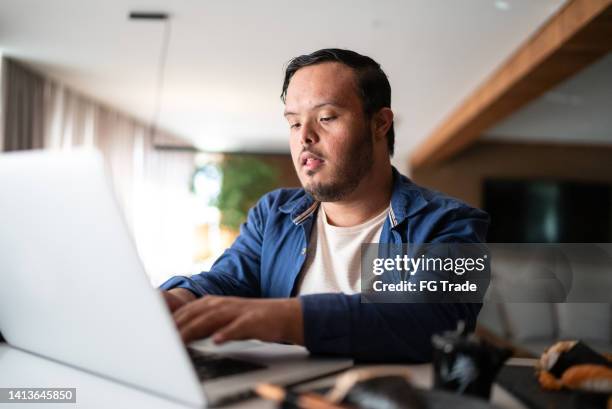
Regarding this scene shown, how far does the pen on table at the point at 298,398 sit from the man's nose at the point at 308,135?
2.26 ft

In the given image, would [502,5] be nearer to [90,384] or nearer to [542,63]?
[542,63]

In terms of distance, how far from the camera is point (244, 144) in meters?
8.16

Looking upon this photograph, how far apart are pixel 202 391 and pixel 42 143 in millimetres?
4968

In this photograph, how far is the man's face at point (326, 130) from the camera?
119 centimetres

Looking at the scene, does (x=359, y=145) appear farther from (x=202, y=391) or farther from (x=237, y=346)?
(x=202, y=391)

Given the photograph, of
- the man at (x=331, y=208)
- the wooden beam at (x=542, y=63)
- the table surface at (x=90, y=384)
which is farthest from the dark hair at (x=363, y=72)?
the wooden beam at (x=542, y=63)

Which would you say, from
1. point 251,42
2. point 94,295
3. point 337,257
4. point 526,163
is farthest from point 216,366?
point 526,163

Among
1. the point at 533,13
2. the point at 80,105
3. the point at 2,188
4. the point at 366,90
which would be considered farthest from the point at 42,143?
the point at 2,188

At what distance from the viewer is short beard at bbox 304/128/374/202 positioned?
122 cm

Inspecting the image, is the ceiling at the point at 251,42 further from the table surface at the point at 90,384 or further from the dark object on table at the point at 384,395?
the dark object on table at the point at 384,395

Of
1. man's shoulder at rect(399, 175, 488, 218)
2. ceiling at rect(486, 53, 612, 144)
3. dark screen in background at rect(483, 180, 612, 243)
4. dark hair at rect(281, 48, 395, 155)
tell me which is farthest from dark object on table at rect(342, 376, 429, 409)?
dark screen in background at rect(483, 180, 612, 243)

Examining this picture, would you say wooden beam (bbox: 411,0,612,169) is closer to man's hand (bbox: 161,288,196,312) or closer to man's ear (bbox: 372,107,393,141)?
man's ear (bbox: 372,107,393,141)

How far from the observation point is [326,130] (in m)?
1.20

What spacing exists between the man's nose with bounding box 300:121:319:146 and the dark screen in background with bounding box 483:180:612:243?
6742mm
